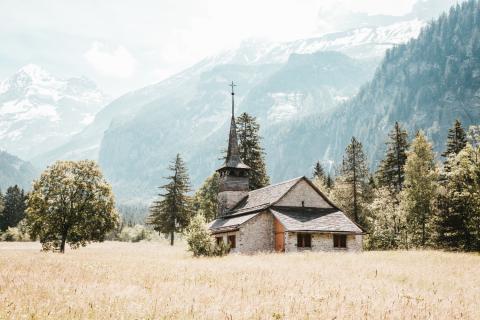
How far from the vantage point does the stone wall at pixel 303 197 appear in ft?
131

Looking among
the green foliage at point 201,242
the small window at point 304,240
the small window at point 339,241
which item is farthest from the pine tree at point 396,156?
the green foliage at point 201,242

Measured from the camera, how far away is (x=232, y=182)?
47750 millimetres

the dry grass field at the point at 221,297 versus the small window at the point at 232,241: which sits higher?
the small window at the point at 232,241

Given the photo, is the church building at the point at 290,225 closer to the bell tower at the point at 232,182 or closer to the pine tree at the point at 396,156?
the bell tower at the point at 232,182

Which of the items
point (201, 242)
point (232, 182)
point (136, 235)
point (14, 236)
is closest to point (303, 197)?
point (232, 182)

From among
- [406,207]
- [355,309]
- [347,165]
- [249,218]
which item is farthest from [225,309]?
[347,165]

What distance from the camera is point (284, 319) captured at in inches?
328

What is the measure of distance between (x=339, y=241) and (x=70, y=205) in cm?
2280

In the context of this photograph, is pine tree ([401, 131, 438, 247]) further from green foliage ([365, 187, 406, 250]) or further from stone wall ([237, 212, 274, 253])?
stone wall ([237, 212, 274, 253])

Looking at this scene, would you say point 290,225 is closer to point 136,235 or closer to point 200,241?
point 200,241

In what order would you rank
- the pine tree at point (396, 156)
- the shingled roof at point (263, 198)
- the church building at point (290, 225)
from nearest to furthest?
the church building at point (290, 225)
the shingled roof at point (263, 198)
the pine tree at point (396, 156)

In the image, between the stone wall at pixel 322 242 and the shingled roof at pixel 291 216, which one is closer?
the stone wall at pixel 322 242

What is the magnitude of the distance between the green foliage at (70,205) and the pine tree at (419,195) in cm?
2836

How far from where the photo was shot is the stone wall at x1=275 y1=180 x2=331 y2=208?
39844 millimetres
